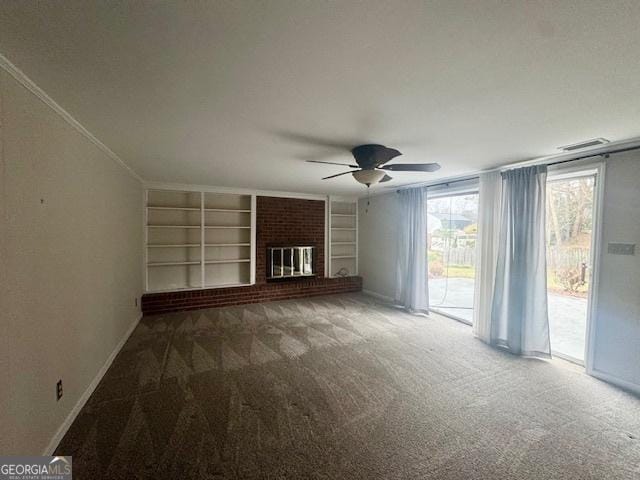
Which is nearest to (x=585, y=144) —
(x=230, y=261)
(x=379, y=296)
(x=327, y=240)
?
(x=379, y=296)

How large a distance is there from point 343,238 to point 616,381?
4.65 m

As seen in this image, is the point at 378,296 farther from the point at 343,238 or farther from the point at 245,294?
the point at 245,294

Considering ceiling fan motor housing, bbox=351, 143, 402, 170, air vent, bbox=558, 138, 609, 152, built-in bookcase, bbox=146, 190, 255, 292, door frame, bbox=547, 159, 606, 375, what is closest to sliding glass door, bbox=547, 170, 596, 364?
door frame, bbox=547, 159, 606, 375

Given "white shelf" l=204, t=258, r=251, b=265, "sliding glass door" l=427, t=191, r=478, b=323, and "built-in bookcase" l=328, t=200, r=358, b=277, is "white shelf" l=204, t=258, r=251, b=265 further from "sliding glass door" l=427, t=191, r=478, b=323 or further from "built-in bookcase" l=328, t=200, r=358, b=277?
"sliding glass door" l=427, t=191, r=478, b=323

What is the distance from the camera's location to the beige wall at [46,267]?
1271 mm

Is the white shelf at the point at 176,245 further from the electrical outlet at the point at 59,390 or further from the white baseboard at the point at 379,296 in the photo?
the white baseboard at the point at 379,296

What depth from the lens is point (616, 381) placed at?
2.43 meters

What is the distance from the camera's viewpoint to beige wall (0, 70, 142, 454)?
4.17 feet

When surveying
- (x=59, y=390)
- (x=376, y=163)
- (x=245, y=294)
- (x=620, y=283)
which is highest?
(x=376, y=163)

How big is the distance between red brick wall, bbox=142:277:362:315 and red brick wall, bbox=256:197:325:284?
304 millimetres

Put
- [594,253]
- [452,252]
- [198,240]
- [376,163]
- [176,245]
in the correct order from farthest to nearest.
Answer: [198,240]
[176,245]
[452,252]
[594,253]
[376,163]

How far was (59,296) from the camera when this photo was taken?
1705mm

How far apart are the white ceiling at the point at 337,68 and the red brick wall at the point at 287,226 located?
10.0 ft

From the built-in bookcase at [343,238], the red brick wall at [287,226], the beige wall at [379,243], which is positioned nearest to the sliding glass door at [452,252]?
the beige wall at [379,243]
